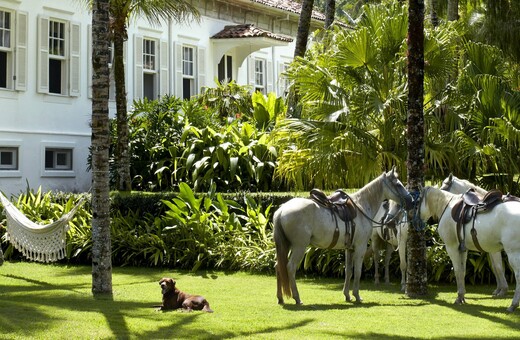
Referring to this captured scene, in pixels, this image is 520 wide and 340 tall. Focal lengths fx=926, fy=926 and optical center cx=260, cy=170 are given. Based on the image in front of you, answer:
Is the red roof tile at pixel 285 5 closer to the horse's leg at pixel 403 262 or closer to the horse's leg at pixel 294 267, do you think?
the horse's leg at pixel 403 262

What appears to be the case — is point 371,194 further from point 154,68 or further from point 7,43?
point 154,68

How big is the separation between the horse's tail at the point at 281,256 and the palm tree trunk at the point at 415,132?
2176 mm

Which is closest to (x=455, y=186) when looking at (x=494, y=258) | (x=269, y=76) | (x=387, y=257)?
(x=494, y=258)

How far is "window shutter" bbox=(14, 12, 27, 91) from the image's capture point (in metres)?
26.2

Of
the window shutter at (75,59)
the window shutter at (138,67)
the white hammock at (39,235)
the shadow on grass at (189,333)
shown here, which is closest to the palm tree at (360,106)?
the white hammock at (39,235)

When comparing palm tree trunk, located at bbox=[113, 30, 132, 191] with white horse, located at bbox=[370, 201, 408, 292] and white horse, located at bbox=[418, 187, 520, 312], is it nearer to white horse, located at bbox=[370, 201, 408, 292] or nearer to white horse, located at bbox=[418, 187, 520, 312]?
white horse, located at bbox=[370, 201, 408, 292]

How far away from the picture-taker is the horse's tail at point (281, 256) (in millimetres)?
13000

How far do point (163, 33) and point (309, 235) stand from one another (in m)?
19.0

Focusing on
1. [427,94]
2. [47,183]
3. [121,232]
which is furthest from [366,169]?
[47,183]

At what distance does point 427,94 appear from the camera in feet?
59.3

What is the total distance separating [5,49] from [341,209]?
50.4 ft

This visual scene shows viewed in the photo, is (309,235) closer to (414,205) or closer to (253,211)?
(414,205)

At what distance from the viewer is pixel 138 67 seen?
98.1 ft

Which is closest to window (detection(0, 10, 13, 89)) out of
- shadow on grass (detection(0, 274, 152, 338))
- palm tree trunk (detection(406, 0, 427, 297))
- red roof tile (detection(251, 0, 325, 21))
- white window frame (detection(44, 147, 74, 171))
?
white window frame (detection(44, 147, 74, 171))
